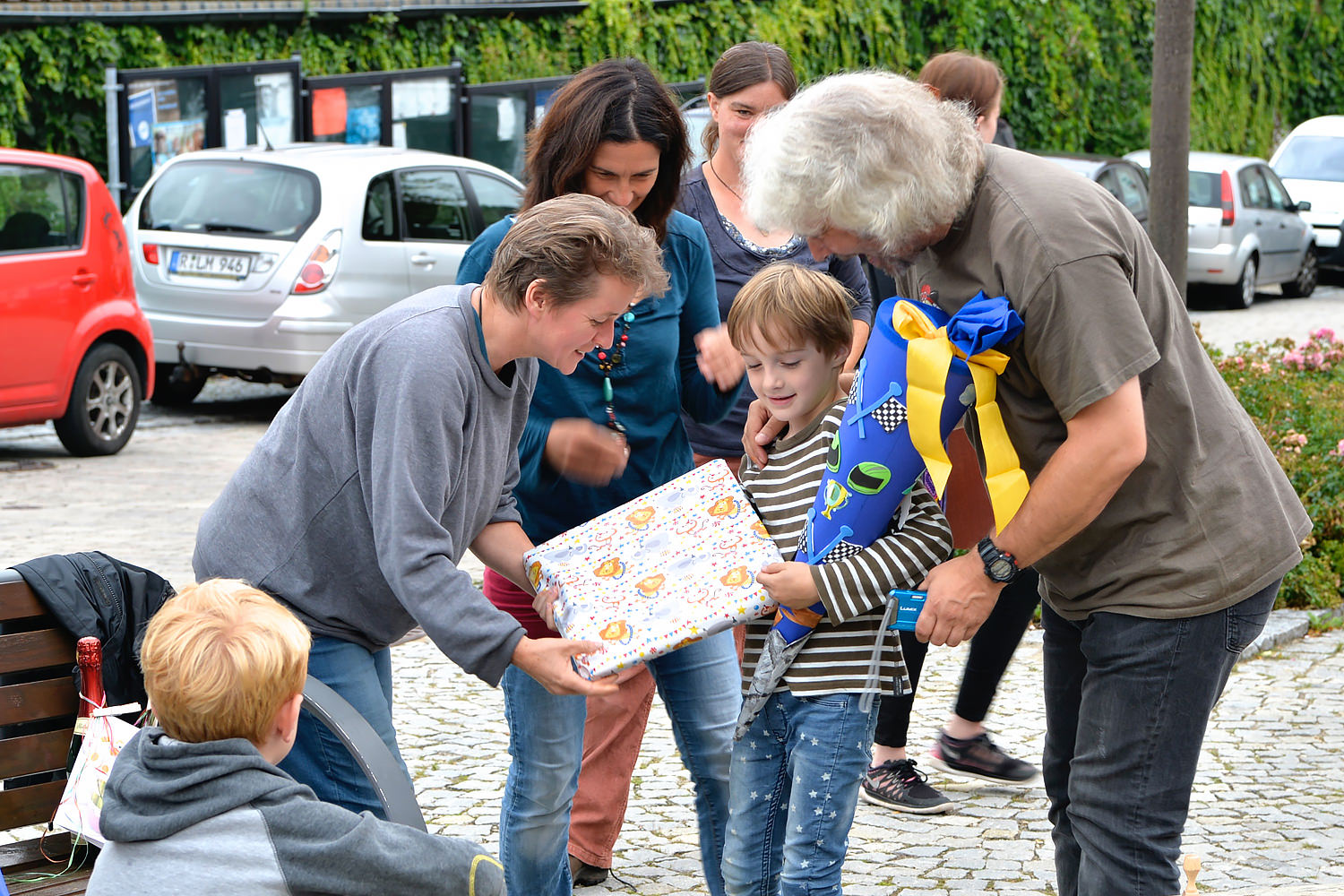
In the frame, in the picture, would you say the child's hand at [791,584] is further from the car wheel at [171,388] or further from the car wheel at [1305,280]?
the car wheel at [1305,280]

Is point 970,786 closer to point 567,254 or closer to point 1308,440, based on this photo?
point 567,254

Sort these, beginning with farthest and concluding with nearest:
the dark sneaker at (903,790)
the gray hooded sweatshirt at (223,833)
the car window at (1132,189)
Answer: the car window at (1132,189) < the dark sneaker at (903,790) < the gray hooded sweatshirt at (223,833)

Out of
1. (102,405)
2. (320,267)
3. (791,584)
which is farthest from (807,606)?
(320,267)

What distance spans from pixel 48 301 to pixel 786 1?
14829mm

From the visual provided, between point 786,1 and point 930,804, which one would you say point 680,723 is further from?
point 786,1

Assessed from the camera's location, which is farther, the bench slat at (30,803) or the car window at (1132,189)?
the car window at (1132,189)

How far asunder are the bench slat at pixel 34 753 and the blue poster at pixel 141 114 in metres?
11.8

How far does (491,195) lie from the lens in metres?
11.8

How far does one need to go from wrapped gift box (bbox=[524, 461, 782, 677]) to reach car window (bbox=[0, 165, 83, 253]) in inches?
278

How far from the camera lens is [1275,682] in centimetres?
A: 558

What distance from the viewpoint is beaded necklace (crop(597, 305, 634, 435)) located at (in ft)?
10.7

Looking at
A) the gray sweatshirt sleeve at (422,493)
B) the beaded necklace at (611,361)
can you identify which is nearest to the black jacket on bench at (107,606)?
the gray sweatshirt sleeve at (422,493)

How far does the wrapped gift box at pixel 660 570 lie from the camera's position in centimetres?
267

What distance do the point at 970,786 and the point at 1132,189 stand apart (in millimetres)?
13931
